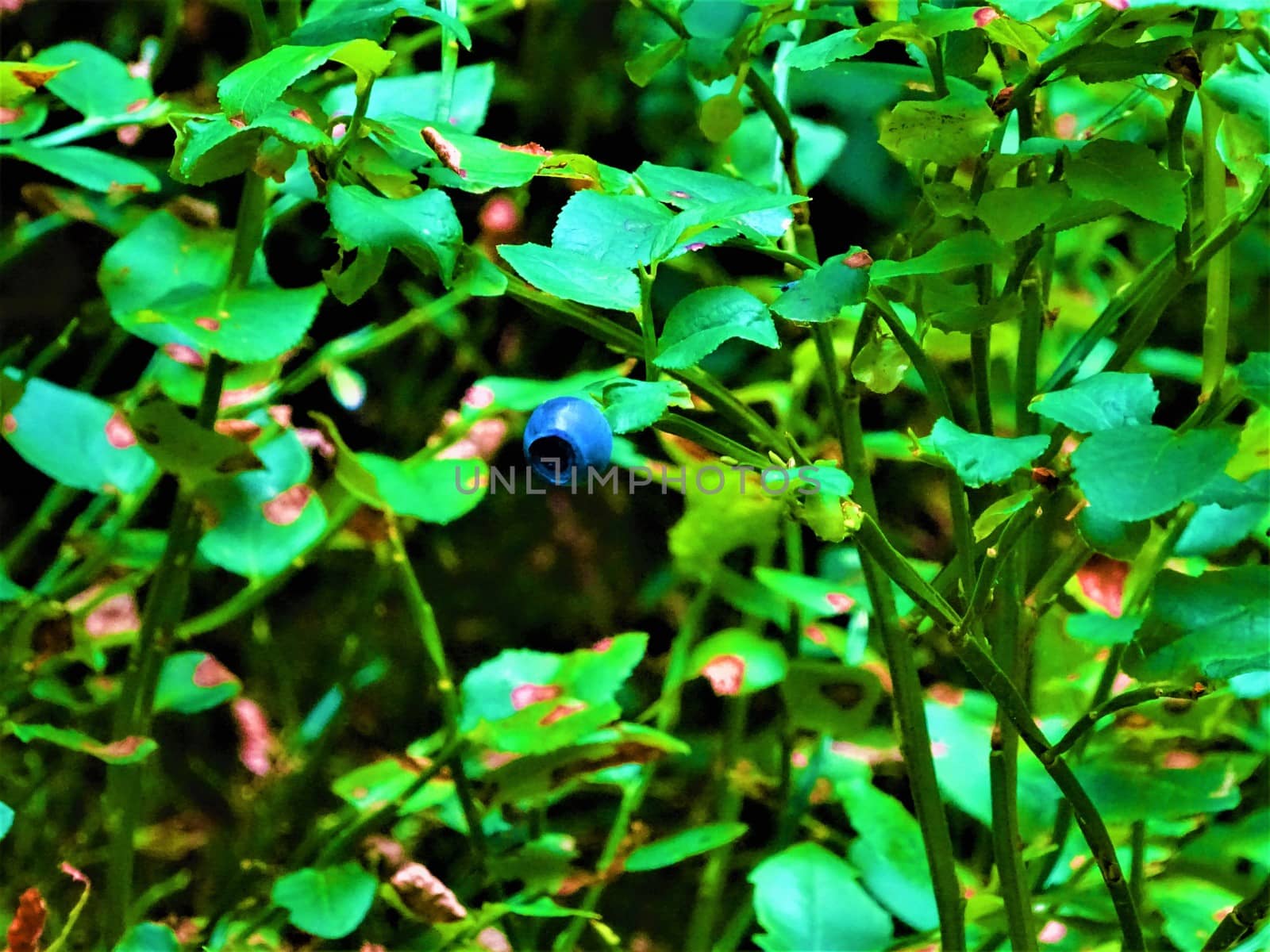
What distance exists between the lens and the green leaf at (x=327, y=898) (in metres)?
0.53

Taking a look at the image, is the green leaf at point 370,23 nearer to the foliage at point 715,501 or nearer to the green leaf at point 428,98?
the foliage at point 715,501

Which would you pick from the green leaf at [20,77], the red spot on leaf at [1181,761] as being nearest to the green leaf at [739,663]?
the red spot on leaf at [1181,761]

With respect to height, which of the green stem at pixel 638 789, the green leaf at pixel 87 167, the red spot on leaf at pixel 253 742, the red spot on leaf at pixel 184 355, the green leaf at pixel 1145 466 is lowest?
the red spot on leaf at pixel 253 742

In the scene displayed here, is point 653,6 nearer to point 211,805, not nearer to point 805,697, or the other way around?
point 805,697

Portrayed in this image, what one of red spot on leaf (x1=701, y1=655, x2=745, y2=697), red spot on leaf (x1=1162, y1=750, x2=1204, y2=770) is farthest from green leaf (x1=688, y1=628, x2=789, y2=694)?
red spot on leaf (x1=1162, y1=750, x2=1204, y2=770)

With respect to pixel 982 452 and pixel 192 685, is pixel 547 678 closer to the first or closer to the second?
pixel 192 685

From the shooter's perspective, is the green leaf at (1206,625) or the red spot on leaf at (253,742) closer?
the green leaf at (1206,625)

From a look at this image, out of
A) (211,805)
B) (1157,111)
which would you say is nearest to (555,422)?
(1157,111)

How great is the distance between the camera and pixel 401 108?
1.88 ft

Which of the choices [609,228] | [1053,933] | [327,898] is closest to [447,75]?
[609,228]

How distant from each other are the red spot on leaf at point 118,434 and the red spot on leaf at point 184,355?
0.05 m

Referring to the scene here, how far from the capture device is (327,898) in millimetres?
545

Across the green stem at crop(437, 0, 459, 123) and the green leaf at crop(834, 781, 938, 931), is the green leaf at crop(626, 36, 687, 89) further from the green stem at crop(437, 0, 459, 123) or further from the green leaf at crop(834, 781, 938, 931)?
the green leaf at crop(834, 781, 938, 931)

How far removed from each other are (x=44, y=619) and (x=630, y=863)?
349mm
